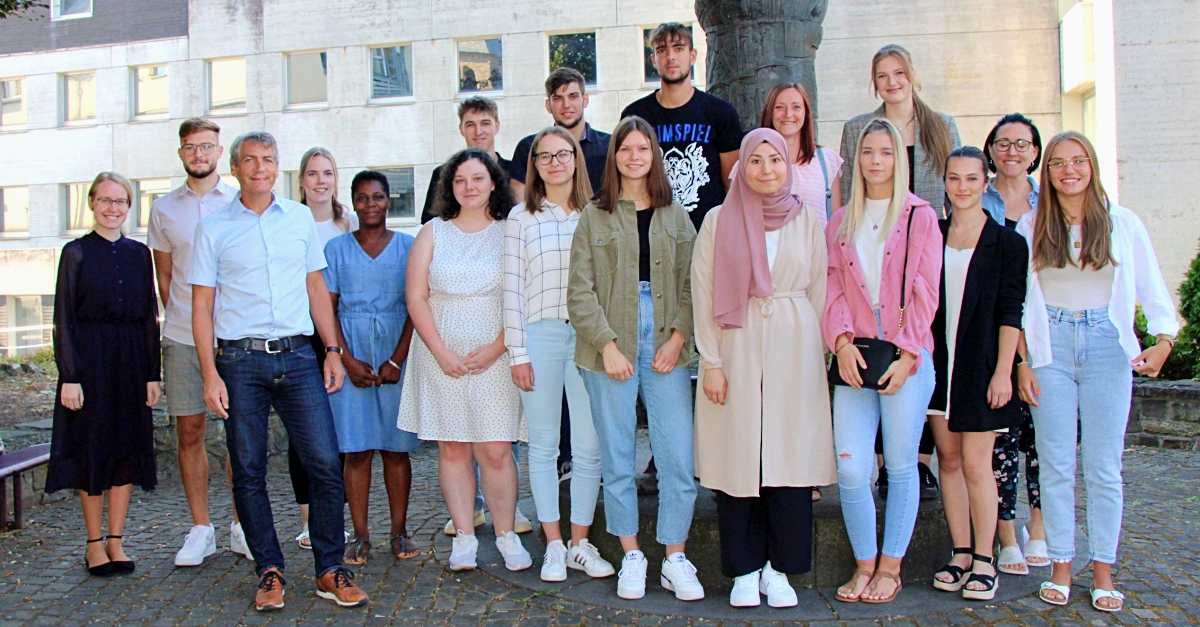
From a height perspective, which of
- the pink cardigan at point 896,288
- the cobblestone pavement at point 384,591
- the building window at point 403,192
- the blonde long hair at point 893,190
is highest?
the building window at point 403,192

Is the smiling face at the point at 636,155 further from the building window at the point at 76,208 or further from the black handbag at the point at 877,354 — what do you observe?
the building window at the point at 76,208

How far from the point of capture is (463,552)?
15.4 ft

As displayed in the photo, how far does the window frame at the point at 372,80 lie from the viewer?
21406mm

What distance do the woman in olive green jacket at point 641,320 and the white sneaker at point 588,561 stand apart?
0.21m

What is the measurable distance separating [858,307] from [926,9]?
14622mm

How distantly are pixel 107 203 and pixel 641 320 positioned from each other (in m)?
2.80

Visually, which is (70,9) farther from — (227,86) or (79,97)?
(227,86)

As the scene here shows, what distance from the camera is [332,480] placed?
14.4ft

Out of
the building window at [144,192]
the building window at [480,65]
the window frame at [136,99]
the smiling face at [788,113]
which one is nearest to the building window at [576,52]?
the building window at [480,65]

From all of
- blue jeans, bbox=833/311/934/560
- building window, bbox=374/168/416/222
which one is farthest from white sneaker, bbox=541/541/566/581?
building window, bbox=374/168/416/222

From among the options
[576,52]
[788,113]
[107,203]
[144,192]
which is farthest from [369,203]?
[144,192]

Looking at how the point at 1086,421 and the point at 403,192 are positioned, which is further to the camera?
the point at 403,192

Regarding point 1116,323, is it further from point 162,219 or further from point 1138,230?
point 162,219

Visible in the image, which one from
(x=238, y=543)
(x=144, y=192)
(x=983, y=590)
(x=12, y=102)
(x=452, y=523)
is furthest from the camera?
(x=12, y=102)
